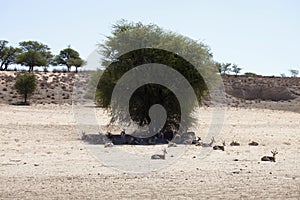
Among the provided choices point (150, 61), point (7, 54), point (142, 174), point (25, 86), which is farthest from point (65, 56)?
point (142, 174)

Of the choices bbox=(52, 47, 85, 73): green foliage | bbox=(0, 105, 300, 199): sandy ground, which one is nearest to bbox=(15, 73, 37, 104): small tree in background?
bbox=(0, 105, 300, 199): sandy ground

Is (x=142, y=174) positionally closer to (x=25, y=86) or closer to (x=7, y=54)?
(x=25, y=86)

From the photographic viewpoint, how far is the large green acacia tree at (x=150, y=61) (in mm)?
25672

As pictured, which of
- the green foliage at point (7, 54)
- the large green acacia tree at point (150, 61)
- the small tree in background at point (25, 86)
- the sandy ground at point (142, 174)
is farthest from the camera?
the green foliage at point (7, 54)

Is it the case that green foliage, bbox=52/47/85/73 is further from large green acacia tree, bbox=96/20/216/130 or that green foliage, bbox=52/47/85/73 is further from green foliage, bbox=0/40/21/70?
large green acacia tree, bbox=96/20/216/130

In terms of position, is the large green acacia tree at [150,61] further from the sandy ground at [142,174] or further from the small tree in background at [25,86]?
the small tree in background at [25,86]

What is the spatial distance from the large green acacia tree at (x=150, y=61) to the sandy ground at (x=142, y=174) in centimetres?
363

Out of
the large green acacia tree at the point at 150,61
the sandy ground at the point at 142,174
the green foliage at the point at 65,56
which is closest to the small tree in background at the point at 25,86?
the large green acacia tree at the point at 150,61

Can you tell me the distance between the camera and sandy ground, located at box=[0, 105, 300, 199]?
38.7 ft

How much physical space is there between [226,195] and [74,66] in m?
80.9

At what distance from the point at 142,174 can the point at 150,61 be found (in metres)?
11.8

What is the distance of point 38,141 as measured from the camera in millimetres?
22953

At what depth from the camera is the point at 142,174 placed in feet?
47.0

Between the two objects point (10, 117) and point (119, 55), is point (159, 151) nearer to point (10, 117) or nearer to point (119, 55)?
point (119, 55)
